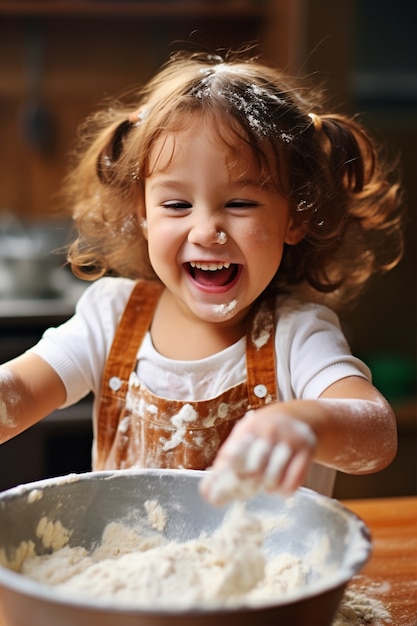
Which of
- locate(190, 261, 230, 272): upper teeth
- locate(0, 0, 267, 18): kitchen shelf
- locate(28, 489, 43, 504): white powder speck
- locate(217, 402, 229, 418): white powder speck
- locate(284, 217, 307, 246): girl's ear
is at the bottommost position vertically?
locate(217, 402, 229, 418): white powder speck

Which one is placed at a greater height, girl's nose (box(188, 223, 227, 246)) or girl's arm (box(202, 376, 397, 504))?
girl's nose (box(188, 223, 227, 246))

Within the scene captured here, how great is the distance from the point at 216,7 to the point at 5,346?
1.25m

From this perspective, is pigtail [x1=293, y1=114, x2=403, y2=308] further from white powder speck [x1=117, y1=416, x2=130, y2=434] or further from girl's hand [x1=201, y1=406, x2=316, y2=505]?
girl's hand [x1=201, y1=406, x2=316, y2=505]

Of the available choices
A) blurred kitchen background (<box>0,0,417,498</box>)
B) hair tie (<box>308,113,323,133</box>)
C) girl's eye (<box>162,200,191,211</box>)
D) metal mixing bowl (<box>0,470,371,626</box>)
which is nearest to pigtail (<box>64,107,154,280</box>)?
girl's eye (<box>162,200,191,211</box>)

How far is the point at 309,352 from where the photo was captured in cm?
105

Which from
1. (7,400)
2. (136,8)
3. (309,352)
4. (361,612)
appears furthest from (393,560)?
(136,8)

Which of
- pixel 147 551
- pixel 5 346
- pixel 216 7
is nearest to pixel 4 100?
pixel 216 7

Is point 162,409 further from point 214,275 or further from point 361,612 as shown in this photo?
point 361,612

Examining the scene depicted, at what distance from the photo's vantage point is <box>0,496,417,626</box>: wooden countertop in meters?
0.89

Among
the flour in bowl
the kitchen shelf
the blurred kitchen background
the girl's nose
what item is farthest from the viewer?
the kitchen shelf

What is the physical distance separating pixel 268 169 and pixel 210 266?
5.2 inches

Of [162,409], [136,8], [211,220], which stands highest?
[136,8]

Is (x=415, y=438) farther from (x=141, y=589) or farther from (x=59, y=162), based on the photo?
(x=141, y=589)

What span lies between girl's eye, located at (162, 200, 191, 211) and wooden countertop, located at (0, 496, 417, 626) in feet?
1.46
